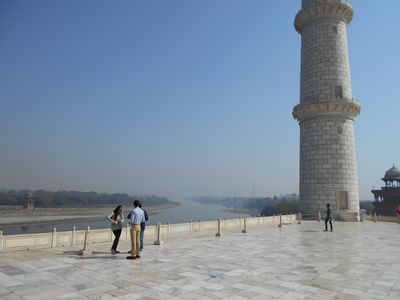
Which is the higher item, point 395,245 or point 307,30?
→ point 307,30

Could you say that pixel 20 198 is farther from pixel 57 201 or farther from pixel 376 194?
pixel 376 194

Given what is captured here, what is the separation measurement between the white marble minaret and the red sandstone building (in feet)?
77.9

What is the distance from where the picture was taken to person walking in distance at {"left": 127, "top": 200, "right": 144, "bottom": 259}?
9.94 metres

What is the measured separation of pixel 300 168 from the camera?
2814 centimetres

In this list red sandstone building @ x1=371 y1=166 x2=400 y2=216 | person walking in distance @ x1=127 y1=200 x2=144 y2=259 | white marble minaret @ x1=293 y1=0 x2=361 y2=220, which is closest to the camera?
person walking in distance @ x1=127 y1=200 x2=144 y2=259

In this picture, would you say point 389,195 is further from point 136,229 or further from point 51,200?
point 51,200

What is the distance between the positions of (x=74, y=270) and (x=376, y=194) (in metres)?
49.5

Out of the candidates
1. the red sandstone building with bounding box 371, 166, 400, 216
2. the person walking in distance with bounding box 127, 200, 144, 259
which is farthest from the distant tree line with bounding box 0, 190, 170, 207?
the person walking in distance with bounding box 127, 200, 144, 259

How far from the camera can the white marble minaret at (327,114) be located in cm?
2597

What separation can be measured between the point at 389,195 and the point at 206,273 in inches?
1826

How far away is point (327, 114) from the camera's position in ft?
87.4

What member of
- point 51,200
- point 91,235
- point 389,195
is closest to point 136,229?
point 91,235

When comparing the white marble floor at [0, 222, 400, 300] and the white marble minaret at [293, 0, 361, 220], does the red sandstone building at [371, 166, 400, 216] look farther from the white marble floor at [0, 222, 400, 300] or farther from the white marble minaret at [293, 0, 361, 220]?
the white marble floor at [0, 222, 400, 300]

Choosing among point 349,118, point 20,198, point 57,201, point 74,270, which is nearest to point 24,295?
point 74,270
